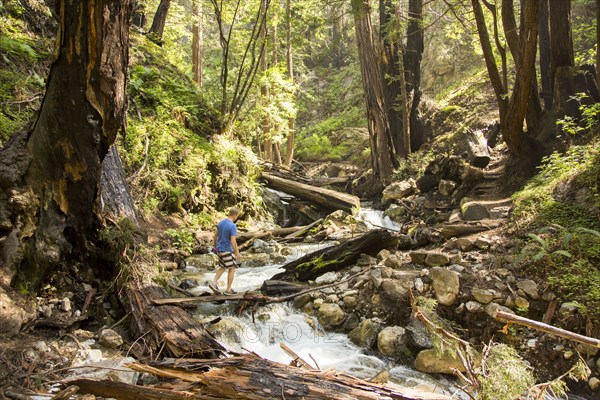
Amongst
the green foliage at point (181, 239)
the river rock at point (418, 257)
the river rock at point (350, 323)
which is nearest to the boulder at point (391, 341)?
the river rock at point (350, 323)

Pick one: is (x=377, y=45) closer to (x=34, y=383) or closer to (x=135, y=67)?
(x=135, y=67)

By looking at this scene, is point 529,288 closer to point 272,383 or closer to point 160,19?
point 272,383

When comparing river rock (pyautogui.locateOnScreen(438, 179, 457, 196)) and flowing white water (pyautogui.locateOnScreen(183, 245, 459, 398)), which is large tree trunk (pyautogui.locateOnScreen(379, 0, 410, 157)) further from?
flowing white water (pyautogui.locateOnScreen(183, 245, 459, 398))

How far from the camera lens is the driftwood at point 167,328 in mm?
3848

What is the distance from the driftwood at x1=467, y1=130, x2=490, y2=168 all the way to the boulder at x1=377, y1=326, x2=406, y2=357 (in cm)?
791

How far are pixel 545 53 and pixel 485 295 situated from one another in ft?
28.8

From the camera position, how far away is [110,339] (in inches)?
161

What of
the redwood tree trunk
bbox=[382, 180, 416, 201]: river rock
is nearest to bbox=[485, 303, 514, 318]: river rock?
the redwood tree trunk

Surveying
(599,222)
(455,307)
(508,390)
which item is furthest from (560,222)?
(508,390)

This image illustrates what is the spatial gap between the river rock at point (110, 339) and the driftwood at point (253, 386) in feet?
3.30

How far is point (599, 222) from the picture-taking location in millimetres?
5684

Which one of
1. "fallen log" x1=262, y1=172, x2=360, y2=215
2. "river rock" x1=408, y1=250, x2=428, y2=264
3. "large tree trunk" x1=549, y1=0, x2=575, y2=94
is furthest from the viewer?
"fallen log" x1=262, y1=172, x2=360, y2=215

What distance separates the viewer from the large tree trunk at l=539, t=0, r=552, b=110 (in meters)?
10.4

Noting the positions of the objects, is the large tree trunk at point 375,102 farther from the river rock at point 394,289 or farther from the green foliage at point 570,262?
the river rock at point 394,289
